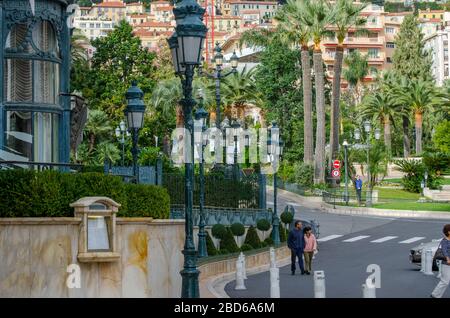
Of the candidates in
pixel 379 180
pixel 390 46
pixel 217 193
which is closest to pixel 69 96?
pixel 217 193

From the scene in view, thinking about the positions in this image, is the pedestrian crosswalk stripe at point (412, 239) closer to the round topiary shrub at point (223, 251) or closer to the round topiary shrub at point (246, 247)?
the round topiary shrub at point (246, 247)

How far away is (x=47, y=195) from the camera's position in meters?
18.8

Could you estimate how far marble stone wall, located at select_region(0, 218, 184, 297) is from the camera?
1839 centimetres

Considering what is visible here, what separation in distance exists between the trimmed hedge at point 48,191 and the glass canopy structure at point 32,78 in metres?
3.87

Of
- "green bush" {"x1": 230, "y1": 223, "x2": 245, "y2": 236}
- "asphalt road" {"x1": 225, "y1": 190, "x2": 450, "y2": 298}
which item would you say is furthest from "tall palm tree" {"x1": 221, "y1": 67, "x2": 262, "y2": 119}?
"green bush" {"x1": 230, "y1": 223, "x2": 245, "y2": 236}

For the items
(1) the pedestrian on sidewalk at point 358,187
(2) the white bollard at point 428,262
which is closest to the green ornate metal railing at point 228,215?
(2) the white bollard at point 428,262

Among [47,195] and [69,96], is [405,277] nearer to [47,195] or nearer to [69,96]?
[69,96]

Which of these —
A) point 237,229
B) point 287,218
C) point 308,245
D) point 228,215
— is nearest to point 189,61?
point 308,245

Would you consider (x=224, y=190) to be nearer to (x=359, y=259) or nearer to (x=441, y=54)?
(x=359, y=259)

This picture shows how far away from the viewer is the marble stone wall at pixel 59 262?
18391 millimetres

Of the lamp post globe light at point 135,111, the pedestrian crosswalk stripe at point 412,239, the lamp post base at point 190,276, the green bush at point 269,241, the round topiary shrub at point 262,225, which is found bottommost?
the pedestrian crosswalk stripe at point 412,239

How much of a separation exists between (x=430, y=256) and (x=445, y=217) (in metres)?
31.2

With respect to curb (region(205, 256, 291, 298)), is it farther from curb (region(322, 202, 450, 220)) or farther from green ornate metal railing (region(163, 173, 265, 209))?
curb (region(322, 202, 450, 220))

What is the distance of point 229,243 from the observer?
35562 mm
